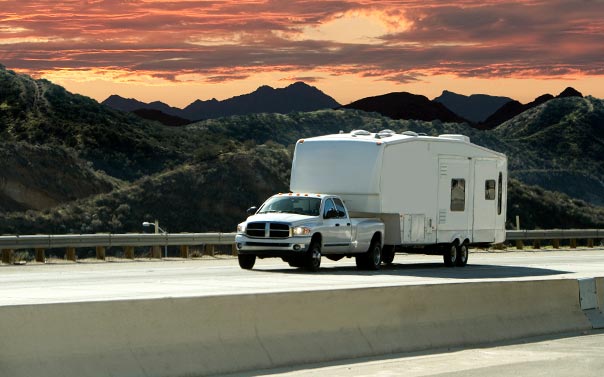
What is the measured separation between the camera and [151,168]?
95750 millimetres

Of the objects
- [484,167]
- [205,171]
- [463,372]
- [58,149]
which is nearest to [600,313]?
[463,372]

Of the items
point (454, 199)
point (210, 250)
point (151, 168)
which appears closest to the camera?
point (454, 199)

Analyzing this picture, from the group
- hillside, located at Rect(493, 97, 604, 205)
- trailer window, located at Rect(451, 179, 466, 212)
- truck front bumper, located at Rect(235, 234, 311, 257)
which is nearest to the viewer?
truck front bumper, located at Rect(235, 234, 311, 257)

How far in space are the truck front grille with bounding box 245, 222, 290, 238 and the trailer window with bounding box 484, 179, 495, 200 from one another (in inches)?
319

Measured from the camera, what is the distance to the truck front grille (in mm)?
27844

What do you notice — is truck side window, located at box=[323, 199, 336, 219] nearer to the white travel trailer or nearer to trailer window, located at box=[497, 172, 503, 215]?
the white travel trailer

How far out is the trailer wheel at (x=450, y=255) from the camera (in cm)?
3262

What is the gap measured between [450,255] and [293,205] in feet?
18.4

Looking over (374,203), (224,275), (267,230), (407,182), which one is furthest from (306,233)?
(407,182)

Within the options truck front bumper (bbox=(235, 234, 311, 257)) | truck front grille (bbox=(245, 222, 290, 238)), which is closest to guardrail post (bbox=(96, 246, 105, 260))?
truck front bumper (bbox=(235, 234, 311, 257))

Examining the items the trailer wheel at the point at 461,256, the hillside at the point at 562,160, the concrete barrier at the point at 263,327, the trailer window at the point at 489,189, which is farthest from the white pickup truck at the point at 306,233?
the hillside at the point at 562,160

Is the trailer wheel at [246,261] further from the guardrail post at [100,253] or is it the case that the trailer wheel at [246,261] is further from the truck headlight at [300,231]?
the guardrail post at [100,253]

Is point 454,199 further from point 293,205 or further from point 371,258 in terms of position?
point 293,205

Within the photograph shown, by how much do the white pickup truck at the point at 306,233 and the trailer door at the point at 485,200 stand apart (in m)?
4.51
